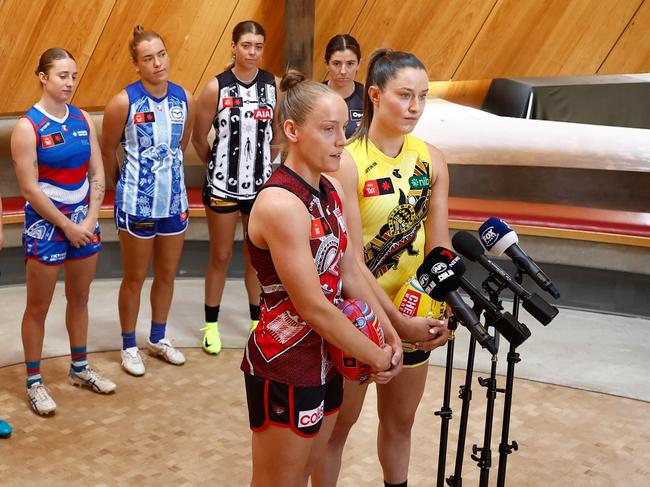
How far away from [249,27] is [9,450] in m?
2.35

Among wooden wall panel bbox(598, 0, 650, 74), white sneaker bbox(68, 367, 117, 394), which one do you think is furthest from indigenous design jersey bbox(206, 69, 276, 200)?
wooden wall panel bbox(598, 0, 650, 74)

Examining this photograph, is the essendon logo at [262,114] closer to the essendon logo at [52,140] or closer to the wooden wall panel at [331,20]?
the essendon logo at [52,140]

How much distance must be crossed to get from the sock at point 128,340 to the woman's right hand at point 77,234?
2.40 feet

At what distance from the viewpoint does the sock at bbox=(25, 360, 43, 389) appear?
13.5 ft

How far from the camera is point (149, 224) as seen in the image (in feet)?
14.5

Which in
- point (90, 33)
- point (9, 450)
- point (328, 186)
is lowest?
point (9, 450)

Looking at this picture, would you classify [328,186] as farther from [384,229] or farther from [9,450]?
[9,450]

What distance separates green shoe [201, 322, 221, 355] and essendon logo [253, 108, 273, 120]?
3.85 feet

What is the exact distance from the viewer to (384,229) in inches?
109

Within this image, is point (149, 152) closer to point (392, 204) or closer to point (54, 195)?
point (54, 195)

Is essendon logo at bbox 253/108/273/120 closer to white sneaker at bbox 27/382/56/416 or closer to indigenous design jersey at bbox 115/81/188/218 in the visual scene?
indigenous design jersey at bbox 115/81/188/218

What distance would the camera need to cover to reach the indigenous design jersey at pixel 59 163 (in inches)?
152

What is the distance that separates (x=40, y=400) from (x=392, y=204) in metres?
2.19

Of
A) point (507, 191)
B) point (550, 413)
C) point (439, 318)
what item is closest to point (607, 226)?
point (507, 191)
